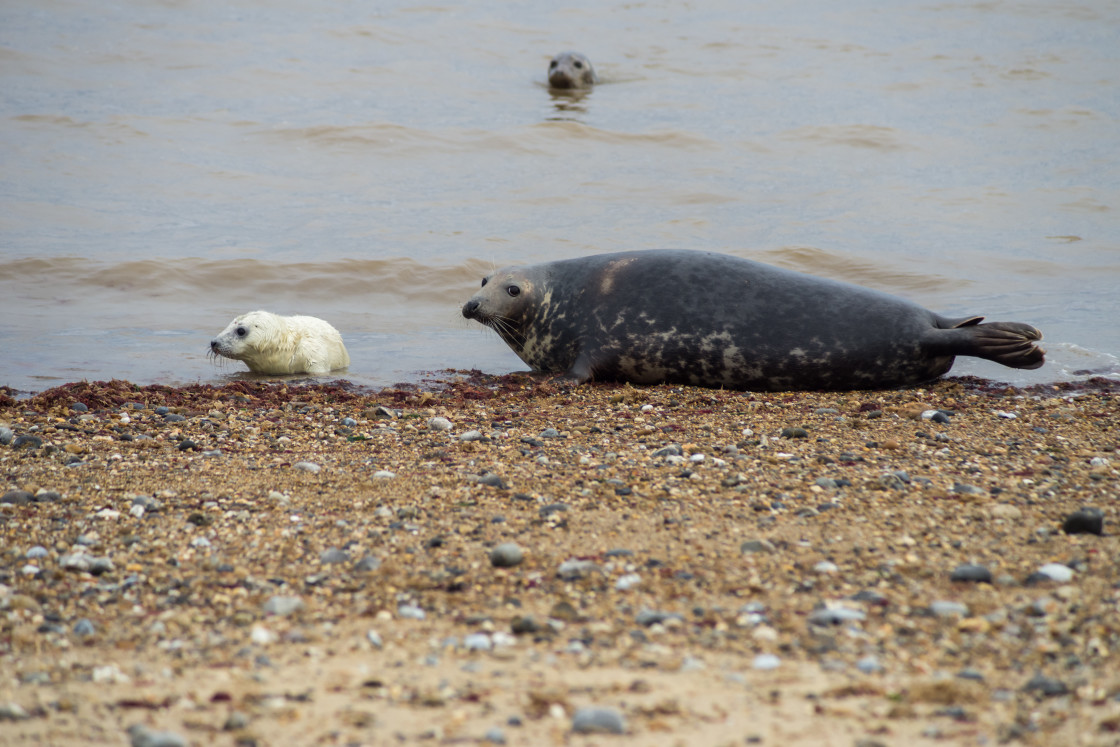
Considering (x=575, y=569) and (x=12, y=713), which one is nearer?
(x=12, y=713)

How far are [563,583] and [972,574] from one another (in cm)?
110

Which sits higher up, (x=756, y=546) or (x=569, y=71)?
(x=569, y=71)

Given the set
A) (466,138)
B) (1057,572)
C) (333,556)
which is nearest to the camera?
(1057,572)

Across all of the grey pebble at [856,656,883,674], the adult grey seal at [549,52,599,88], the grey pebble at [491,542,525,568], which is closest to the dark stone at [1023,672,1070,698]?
the grey pebble at [856,656,883,674]

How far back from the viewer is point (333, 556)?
118 inches

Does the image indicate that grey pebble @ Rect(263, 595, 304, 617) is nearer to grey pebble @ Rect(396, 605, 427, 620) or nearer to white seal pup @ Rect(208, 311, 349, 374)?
grey pebble @ Rect(396, 605, 427, 620)

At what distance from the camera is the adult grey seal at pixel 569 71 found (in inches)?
784

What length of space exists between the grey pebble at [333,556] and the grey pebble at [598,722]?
44.0 inches

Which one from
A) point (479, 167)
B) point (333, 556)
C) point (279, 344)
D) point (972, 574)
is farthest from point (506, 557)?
point (479, 167)

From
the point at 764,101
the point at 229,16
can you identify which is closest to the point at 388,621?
the point at 764,101

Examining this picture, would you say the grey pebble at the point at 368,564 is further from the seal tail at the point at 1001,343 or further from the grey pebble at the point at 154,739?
the seal tail at the point at 1001,343

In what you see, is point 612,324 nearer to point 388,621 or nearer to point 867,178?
point 388,621

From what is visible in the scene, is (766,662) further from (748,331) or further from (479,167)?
(479,167)

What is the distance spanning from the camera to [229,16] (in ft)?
83.0
